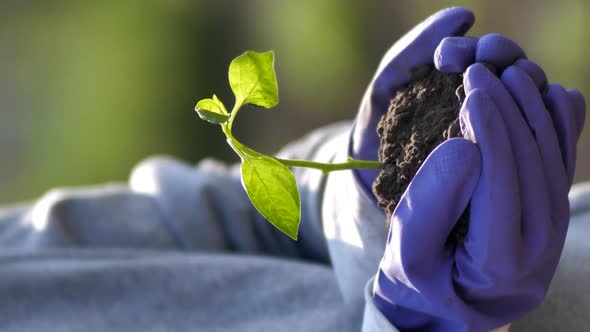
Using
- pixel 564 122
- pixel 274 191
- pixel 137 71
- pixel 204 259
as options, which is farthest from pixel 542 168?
pixel 137 71

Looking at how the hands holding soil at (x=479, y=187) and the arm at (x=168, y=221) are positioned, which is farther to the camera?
the arm at (x=168, y=221)

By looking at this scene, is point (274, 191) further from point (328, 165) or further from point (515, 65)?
point (515, 65)

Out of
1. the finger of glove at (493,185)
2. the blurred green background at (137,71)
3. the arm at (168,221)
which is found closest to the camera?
the finger of glove at (493,185)

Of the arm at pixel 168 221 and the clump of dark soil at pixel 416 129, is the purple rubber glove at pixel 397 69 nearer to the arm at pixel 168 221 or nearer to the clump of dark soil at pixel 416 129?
the clump of dark soil at pixel 416 129

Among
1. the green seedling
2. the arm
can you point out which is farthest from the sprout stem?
the arm

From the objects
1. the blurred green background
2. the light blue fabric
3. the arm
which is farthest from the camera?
the blurred green background

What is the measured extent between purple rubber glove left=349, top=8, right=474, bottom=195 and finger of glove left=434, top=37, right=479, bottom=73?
3cm

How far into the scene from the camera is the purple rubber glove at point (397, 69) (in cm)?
45

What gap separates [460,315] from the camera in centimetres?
40

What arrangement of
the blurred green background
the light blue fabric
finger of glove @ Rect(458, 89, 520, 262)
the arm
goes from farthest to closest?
the blurred green background
the arm
the light blue fabric
finger of glove @ Rect(458, 89, 520, 262)

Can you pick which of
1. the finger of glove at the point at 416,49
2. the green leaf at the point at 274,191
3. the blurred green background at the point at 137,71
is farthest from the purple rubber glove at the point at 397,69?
the blurred green background at the point at 137,71

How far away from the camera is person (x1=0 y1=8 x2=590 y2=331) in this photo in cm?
38

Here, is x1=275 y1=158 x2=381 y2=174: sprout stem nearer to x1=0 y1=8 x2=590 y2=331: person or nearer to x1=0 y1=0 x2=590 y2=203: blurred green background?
x1=0 y1=8 x2=590 y2=331: person

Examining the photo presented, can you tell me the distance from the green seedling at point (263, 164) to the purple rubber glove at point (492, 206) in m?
0.05
